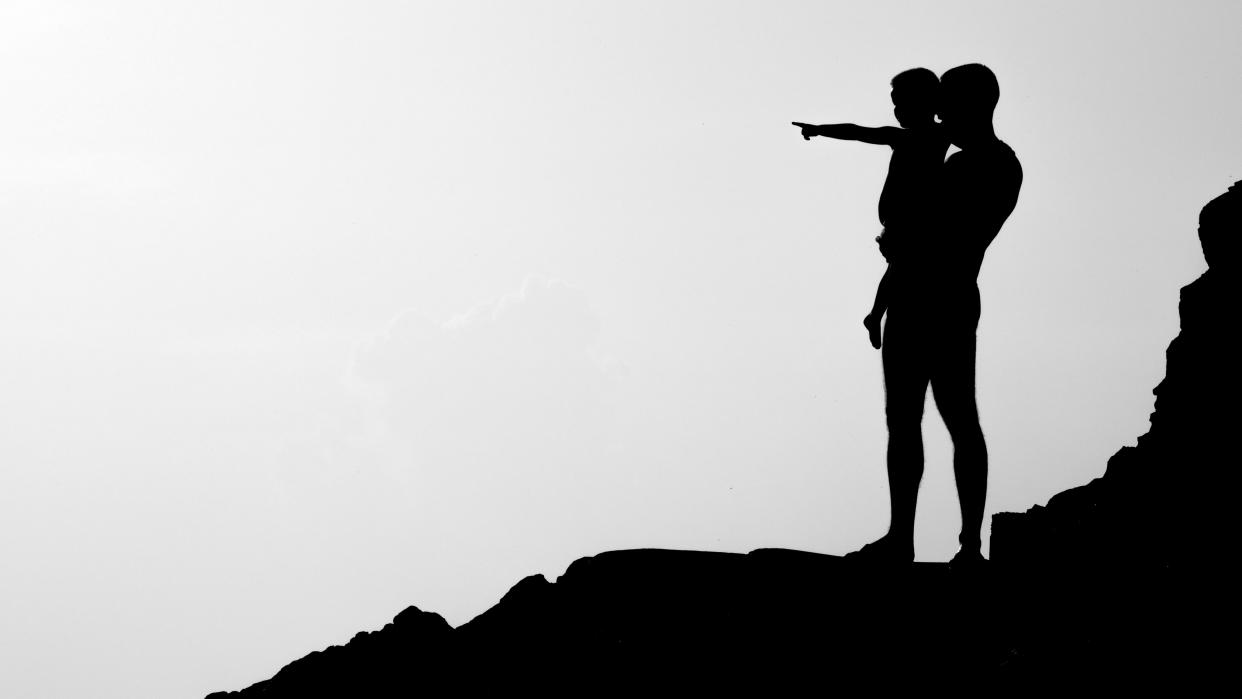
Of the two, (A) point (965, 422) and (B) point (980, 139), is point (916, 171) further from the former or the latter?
(A) point (965, 422)

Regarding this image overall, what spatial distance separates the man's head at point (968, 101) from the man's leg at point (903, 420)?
143 centimetres

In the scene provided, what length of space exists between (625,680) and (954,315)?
11.3 feet

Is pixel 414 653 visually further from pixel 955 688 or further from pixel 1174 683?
pixel 1174 683

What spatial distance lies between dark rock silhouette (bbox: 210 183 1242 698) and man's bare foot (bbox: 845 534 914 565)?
74mm

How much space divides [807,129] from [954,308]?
1735 millimetres

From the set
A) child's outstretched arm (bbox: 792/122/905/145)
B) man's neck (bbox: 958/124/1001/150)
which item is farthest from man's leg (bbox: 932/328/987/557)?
child's outstretched arm (bbox: 792/122/905/145)

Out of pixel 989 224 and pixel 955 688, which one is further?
pixel 989 224

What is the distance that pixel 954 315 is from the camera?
6941mm

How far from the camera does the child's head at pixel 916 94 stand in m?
6.91

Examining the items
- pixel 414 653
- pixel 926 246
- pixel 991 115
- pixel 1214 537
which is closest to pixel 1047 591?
Result: pixel 1214 537

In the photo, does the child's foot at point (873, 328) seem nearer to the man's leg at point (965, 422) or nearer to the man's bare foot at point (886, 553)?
the man's leg at point (965, 422)

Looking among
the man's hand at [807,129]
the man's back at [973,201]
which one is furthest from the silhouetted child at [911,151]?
the man's hand at [807,129]

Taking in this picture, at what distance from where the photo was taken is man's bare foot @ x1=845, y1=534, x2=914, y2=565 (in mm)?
7238

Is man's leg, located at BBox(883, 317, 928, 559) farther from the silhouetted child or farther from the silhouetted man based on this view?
the silhouetted child
